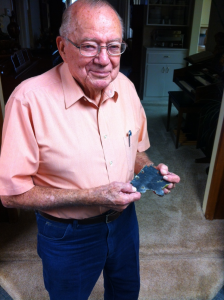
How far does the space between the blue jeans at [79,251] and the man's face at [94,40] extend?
55 cm

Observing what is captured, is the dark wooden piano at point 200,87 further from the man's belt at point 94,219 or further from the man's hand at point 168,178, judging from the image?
the man's belt at point 94,219

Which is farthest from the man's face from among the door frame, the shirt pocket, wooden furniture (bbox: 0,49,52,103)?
wooden furniture (bbox: 0,49,52,103)

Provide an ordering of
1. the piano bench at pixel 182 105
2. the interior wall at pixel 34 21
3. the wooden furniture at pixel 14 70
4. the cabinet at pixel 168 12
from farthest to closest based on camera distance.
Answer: the interior wall at pixel 34 21 < the cabinet at pixel 168 12 < the piano bench at pixel 182 105 < the wooden furniture at pixel 14 70

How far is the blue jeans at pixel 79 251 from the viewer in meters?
1.06

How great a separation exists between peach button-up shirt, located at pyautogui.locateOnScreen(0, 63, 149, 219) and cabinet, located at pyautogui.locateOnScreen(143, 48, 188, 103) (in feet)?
14.2

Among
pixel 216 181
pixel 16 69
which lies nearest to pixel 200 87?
pixel 216 181

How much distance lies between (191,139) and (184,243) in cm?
190

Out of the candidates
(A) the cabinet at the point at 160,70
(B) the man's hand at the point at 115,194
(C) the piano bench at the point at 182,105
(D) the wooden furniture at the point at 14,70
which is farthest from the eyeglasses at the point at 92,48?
(A) the cabinet at the point at 160,70

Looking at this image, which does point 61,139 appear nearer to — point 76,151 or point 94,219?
point 76,151

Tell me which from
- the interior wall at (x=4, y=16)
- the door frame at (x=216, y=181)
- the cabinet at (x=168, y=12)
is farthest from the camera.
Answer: the cabinet at (x=168, y=12)

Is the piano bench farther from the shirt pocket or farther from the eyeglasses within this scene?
the eyeglasses

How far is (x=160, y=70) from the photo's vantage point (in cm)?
520

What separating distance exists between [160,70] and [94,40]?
180 inches

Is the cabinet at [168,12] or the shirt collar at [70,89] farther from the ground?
the cabinet at [168,12]
